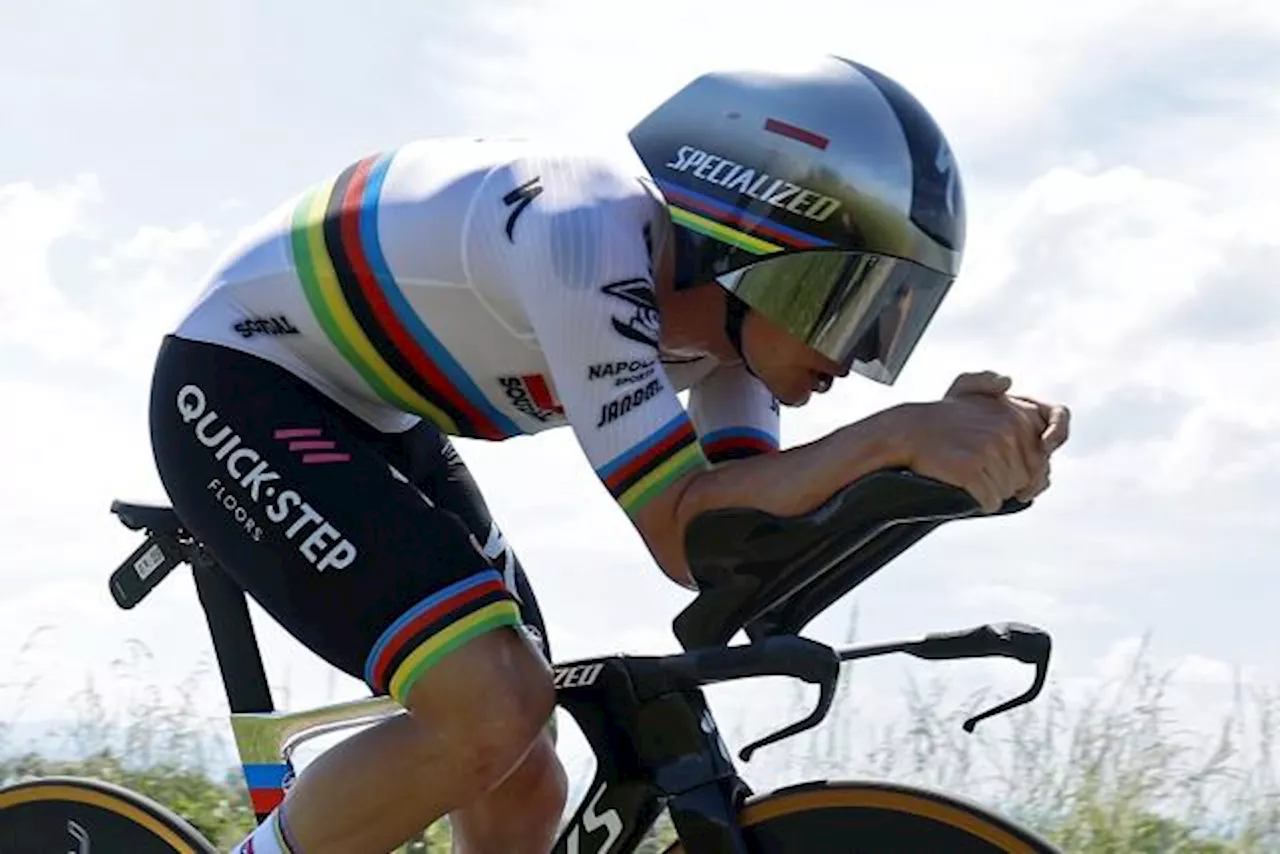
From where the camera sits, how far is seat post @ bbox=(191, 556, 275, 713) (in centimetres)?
355

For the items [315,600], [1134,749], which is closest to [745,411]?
[315,600]

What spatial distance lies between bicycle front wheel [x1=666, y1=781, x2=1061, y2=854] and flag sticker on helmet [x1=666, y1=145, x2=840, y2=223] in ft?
2.61

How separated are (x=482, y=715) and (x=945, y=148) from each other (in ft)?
3.41

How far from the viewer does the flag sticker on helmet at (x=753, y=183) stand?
298cm

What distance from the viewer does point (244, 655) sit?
3.56 meters

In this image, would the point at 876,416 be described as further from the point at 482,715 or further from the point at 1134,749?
the point at 1134,749

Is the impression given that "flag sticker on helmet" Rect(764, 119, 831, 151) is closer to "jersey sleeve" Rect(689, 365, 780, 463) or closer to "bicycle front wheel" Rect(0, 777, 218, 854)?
"jersey sleeve" Rect(689, 365, 780, 463)

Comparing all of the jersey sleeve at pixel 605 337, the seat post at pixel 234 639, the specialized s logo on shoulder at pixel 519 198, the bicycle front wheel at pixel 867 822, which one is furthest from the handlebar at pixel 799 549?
the seat post at pixel 234 639

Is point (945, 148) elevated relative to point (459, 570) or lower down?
elevated

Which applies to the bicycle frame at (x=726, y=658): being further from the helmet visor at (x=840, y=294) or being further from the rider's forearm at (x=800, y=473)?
the helmet visor at (x=840, y=294)

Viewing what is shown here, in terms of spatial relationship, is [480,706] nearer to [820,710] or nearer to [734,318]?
[820,710]

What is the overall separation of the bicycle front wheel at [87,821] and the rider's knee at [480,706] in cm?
115

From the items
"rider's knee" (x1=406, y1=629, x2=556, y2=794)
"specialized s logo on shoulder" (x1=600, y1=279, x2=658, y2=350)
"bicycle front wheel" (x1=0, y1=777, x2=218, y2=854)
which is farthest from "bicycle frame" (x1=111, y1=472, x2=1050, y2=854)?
"bicycle front wheel" (x1=0, y1=777, x2=218, y2=854)

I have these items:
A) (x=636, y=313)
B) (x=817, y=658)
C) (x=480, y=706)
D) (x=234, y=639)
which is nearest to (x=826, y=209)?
(x=636, y=313)
